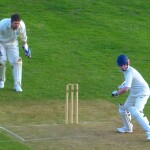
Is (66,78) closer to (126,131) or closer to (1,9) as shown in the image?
(126,131)

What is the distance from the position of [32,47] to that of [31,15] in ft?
11.9

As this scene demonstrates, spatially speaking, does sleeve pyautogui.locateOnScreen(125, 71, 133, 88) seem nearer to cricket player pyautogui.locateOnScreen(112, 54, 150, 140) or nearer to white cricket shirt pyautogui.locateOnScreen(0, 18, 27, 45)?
cricket player pyautogui.locateOnScreen(112, 54, 150, 140)

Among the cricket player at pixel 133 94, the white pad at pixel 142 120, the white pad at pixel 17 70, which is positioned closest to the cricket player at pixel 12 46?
the white pad at pixel 17 70

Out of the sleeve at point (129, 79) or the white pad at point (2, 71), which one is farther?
the white pad at point (2, 71)

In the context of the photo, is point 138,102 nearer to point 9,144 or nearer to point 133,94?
point 133,94

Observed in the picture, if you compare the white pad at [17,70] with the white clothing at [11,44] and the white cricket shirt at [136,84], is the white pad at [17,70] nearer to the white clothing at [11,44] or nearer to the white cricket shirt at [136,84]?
the white clothing at [11,44]

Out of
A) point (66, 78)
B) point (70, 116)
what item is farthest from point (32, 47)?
point (70, 116)

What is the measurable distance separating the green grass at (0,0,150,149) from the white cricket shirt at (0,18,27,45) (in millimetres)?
1445

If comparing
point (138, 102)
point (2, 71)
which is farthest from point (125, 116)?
point (2, 71)

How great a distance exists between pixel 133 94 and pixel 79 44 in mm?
9031

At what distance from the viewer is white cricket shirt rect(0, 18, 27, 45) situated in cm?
1734

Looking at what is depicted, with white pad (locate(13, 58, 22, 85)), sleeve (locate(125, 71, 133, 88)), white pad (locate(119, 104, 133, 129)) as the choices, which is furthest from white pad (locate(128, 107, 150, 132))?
white pad (locate(13, 58, 22, 85))

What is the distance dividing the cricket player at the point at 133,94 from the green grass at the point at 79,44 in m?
3.01

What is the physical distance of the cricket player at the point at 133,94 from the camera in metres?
13.8
